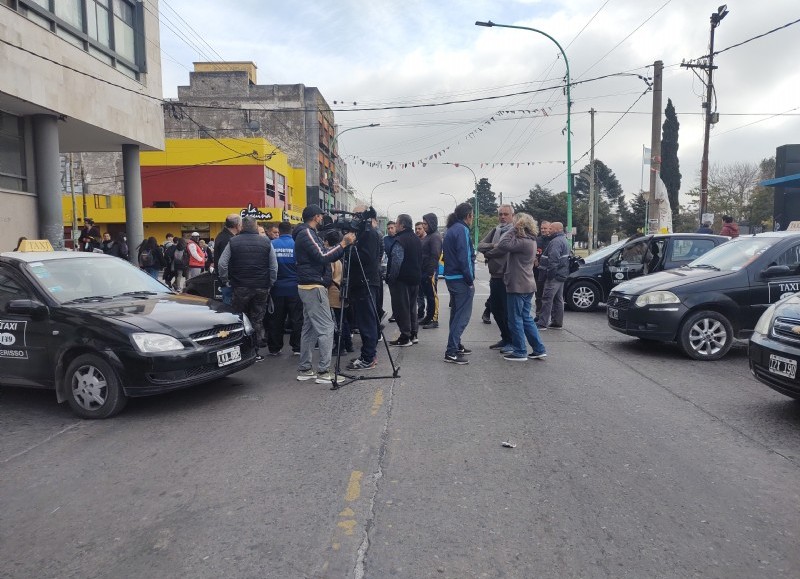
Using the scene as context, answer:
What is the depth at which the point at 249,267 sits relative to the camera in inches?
293

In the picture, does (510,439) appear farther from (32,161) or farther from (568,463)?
(32,161)

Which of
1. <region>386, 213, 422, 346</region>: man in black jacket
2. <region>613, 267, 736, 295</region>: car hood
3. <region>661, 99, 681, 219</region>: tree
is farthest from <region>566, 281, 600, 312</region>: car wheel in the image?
<region>661, 99, 681, 219</region>: tree

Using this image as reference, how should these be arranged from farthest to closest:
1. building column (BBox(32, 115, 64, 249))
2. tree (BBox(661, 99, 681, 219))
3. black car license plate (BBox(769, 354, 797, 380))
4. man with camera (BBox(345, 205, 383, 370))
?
tree (BBox(661, 99, 681, 219)), building column (BBox(32, 115, 64, 249)), man with camera (BBox(345, 205, 383, 370)), black car license plate (BBox(769, 354, 797, 380))

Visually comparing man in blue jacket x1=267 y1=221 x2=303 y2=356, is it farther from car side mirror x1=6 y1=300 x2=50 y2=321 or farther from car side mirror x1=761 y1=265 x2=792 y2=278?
car side mirror x1=761 y1=265 x2=792 y2=278

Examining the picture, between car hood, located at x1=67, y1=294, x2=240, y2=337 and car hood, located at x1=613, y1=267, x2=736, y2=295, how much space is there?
17.3ft

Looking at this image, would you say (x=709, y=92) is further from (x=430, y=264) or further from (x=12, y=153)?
(x=12, y=153)

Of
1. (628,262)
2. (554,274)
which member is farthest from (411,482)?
(628,262)

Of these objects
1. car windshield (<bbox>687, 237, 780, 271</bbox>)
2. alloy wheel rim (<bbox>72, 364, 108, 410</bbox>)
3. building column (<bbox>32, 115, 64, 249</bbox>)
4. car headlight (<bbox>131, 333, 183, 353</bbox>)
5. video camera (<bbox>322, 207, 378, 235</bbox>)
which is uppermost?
building column (<bbox>32, 115, 64, 249</bbox>)

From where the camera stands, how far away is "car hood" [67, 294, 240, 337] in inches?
216

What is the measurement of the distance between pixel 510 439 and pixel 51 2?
1578cm

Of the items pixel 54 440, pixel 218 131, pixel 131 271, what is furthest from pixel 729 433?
pixel 218 131

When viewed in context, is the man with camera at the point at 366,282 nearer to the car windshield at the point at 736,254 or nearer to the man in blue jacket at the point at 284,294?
the man in blue jacket at the point at 284,294

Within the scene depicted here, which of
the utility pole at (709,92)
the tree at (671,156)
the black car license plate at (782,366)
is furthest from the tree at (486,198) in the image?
the black car license plate at (782,366)

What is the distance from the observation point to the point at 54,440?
16.1 ft
